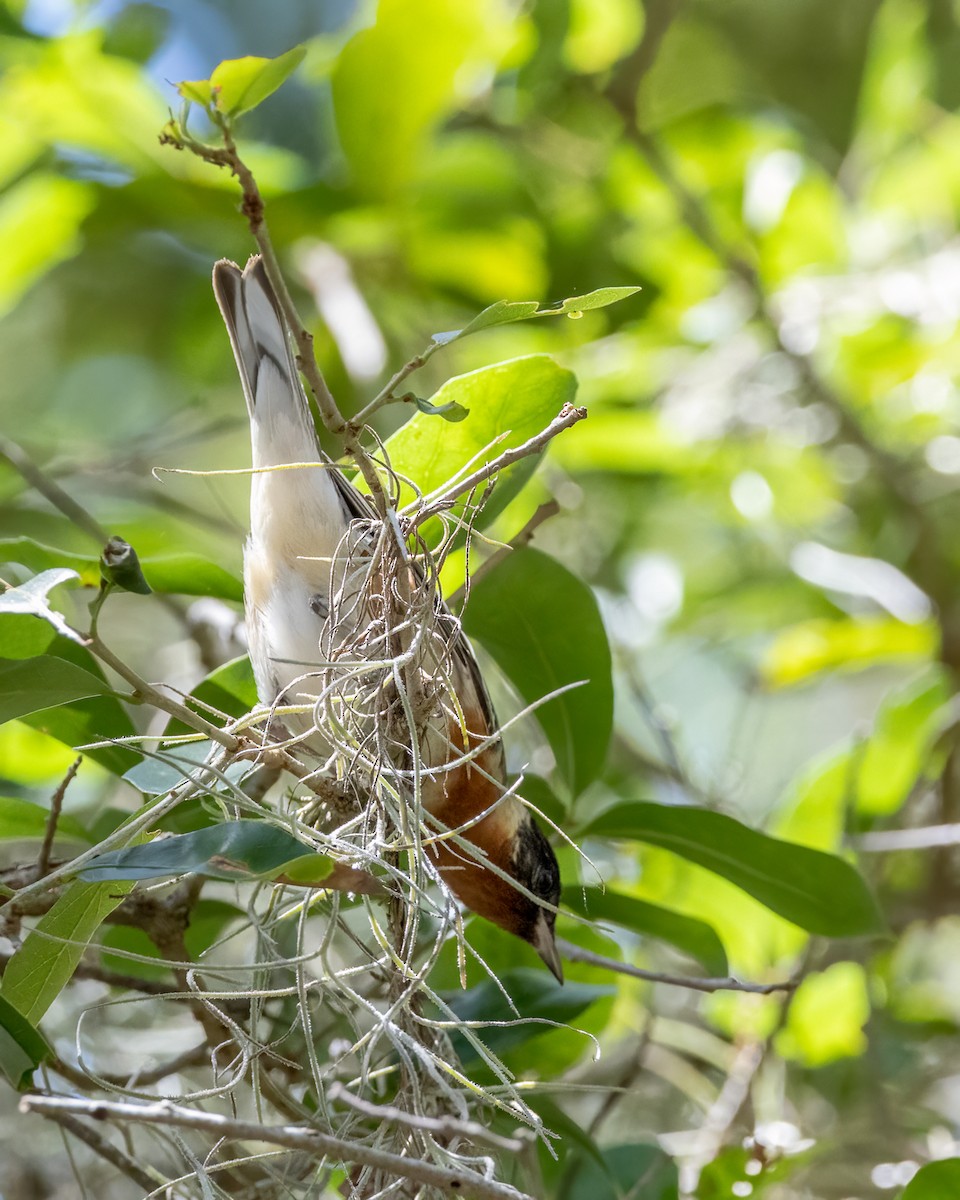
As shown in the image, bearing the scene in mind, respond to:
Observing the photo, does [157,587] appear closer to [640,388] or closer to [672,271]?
[640,388]

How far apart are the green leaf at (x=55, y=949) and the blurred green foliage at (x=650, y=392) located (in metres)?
0.93

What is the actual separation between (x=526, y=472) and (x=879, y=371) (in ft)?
7.36

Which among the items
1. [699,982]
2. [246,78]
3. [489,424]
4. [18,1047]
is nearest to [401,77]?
[489,424]

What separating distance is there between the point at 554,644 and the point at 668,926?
60 cm

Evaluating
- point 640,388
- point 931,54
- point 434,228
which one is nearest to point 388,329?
point 434,228

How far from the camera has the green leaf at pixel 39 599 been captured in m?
1.52

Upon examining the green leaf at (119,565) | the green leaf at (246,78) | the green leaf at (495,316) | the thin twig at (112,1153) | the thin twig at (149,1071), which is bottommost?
the thin twig at (149,1071)

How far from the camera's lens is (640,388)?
13.4ft

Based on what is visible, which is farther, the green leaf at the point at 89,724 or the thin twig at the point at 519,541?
the green leaf at the point at 89,724

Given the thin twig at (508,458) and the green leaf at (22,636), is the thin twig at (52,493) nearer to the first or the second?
the green leaf at (22,636)

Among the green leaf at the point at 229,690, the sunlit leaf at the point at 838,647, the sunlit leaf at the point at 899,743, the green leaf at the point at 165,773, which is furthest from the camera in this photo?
the sunlit leaf at the point at 838,647

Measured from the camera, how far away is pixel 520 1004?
226 cm

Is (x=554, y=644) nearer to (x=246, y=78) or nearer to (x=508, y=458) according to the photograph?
(x=508, y=458)

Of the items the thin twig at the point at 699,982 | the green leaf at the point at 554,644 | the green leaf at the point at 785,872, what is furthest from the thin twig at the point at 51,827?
the green leaf at the point at 785,872
